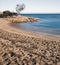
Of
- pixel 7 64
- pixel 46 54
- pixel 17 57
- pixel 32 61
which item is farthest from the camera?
pixel 46 54

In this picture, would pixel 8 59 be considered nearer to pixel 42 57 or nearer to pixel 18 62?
pixel 18 62

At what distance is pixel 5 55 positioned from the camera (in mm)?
10594

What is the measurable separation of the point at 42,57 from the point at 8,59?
2.29 meters

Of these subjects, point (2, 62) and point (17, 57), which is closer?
point (2, 62)

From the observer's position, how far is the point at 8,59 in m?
9.79

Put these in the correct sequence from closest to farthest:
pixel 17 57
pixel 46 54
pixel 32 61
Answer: pixel 32 61 → pixel 17 57 → pixel 46 54

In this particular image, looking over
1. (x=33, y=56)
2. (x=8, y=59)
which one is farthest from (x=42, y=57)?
(x=8, y=59)

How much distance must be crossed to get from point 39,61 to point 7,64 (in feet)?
6.46

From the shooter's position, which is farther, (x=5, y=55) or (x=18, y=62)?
(x=5, y=55)

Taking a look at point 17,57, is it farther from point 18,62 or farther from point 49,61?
point 49,61

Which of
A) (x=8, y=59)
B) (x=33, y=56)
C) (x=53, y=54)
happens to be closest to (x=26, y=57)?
(x=33, y=56)

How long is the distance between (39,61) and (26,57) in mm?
1153

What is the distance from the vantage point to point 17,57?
10250mm

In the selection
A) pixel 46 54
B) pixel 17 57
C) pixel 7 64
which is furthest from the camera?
pixel 46 54
